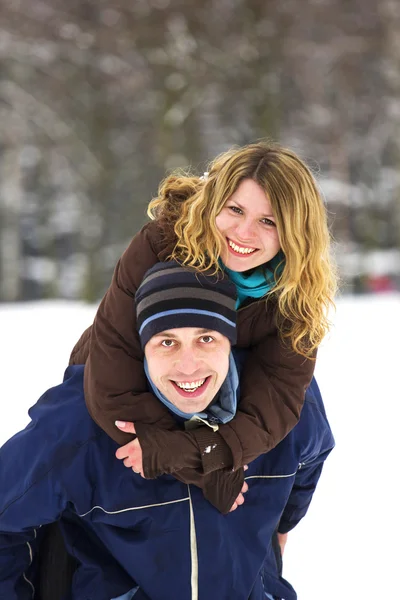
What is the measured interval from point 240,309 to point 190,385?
0.30 metres

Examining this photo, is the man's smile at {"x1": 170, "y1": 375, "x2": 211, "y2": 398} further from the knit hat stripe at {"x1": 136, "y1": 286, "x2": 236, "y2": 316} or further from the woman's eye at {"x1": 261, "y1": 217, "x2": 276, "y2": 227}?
the woman's eye at {"x1": 261, "y1": 217, "x2": 276, "y2": 227}

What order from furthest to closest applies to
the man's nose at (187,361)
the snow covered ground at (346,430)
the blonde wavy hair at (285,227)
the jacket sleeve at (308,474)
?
the snow covered ground at (346,430), the jacket sleeve at (308,474), the blonde wavy hair at (285,227), the man's nose at (187,361)

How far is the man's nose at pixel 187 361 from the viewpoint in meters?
1.91

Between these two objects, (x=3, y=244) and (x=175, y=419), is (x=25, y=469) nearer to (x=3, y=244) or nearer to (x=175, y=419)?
(x=175, y=419)

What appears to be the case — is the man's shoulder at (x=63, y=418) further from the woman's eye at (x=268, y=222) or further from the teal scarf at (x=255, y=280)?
the woman's eye at (x=268, y=222)

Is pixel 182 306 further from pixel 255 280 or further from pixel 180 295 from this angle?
pixel 255 280

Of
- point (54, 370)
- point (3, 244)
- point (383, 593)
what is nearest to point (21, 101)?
point (3, 244)

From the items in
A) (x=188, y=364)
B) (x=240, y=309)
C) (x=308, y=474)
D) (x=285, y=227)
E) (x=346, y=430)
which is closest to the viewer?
(x=188, y=364)

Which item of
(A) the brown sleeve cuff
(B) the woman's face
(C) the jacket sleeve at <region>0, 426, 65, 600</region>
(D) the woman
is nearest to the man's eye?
(D) the woman

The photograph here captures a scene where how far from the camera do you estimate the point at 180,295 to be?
1.93 meters

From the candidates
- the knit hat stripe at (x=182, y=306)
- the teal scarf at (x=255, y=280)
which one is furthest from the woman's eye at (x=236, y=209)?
the knit hat stripe at (x=182, y=306)

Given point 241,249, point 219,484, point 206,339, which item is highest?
point 241,249

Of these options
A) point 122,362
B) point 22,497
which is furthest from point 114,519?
point 122,362

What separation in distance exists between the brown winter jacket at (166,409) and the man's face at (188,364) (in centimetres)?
8
